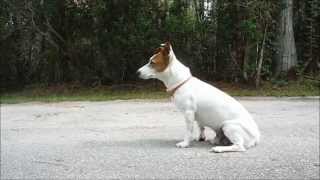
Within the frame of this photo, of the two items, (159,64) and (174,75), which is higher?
(159,64)

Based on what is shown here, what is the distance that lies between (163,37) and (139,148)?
32.6ft

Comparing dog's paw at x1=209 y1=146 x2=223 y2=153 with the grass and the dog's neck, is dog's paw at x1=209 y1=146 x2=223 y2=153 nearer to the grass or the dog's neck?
the dog's neck

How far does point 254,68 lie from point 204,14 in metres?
2.19

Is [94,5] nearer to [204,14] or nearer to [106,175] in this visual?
[204,14]

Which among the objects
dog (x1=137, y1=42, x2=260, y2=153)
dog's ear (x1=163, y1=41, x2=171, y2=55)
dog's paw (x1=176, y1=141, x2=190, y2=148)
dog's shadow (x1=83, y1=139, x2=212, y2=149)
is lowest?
dog's shadow (x1=83, y1=139, x2=212, y2=149)

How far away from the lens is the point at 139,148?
823 centimetres

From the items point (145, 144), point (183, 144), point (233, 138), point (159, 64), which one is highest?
point (159, 64)

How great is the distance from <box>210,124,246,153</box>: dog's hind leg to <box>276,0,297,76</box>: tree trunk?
1070cm

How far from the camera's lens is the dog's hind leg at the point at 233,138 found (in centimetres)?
759

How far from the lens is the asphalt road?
271 inches

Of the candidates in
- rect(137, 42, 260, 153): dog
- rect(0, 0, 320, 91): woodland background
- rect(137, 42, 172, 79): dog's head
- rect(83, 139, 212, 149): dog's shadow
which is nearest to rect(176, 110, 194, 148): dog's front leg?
rect(137, 42, 260, 153): dog

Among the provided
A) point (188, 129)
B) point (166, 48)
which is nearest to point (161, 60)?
point (166, 48)

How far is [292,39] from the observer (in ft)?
59.8

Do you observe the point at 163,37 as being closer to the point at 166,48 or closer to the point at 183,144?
the point at 183,144
